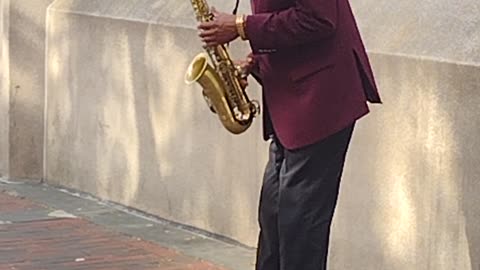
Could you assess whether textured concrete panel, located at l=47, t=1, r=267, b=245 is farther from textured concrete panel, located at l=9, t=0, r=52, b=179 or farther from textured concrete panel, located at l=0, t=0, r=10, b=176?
textured concrete panel, located at l=0, t=0, r=10, b=176

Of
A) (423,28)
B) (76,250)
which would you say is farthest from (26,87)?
(423,28)

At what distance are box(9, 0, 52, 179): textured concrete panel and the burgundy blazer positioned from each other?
4.41 meters

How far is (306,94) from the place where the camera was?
459cm

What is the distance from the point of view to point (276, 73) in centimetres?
470

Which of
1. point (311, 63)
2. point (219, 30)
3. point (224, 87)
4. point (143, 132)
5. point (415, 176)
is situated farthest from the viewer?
point (143, 132)

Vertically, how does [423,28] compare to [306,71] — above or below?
above

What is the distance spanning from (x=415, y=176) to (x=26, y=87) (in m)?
4.12

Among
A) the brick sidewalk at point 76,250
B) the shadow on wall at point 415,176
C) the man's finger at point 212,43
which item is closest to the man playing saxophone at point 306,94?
the man's finger at point 212,43

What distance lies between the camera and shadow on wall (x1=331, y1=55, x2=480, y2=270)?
521cm

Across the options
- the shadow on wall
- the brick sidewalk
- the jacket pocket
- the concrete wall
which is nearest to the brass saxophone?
the jacket pocket

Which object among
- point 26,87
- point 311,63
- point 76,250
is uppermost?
point 311,63

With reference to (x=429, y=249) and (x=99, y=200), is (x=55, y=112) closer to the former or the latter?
(x=99, y=200)

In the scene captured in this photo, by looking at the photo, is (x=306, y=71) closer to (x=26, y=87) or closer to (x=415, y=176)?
(x=415, y=176)

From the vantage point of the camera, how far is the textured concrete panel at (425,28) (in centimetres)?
530
